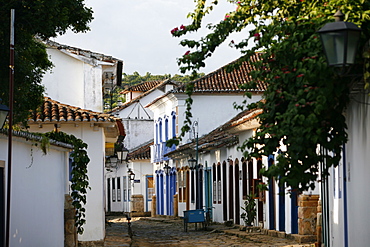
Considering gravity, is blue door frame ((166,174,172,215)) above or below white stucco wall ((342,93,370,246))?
below

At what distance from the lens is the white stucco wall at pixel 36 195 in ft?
37.0

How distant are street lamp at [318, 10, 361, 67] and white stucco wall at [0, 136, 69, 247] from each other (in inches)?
201

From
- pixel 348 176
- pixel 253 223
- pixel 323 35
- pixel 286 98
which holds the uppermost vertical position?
pixel 323 35

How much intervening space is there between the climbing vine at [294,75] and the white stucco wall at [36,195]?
3.64m

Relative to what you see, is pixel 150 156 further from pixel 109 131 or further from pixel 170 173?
pixel 109 131

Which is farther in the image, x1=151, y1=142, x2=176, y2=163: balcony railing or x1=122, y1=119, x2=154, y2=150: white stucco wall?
x1=122, y1=119, x2=154, y2=150: white stucco wall

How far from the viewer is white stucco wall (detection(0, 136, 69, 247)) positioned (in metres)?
11.3

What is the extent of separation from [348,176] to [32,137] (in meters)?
5.05

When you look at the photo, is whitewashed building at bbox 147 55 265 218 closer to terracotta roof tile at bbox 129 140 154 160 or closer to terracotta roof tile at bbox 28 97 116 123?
terracotta roof tile at bbox 129 140 154 160

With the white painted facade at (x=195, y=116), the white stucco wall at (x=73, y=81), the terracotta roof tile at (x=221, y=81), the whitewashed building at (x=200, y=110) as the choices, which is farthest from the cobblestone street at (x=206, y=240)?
the terracotta roof tile at (x=221, y=81)

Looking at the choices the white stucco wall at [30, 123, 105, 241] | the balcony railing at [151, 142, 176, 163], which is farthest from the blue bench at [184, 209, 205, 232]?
the balcony railing at [151, 142, 176, 163]

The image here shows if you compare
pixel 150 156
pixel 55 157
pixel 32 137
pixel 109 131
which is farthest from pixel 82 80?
pixel 150 156

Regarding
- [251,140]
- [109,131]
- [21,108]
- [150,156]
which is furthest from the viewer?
[150,156]

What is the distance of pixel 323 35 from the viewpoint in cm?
744
